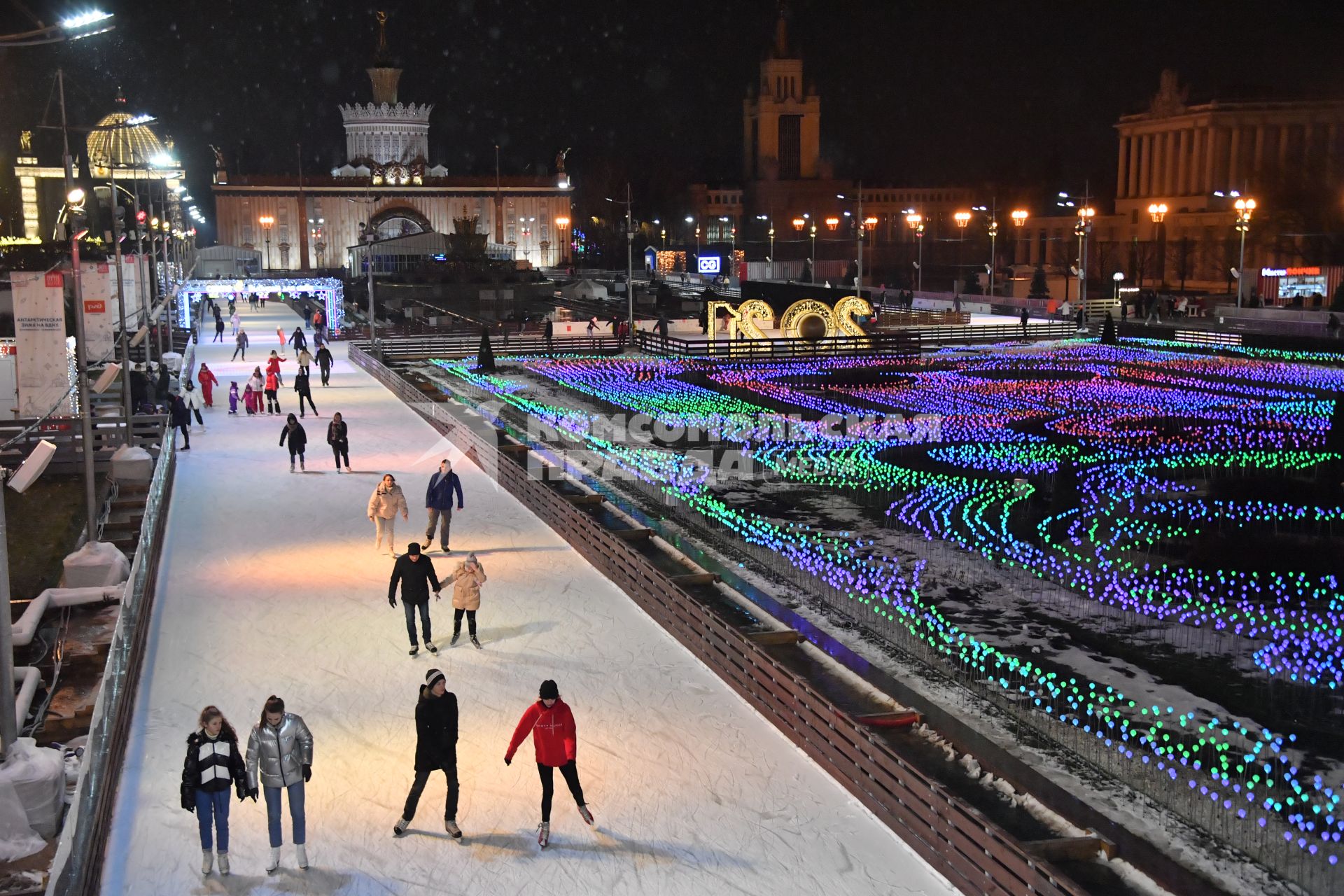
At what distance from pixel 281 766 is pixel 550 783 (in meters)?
1.73

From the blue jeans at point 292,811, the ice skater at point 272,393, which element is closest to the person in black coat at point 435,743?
the blue jeans at point 292,811

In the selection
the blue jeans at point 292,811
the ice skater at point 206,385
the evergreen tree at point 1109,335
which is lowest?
the blue jeans at point 292,811

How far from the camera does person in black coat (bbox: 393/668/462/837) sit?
898 centimetres

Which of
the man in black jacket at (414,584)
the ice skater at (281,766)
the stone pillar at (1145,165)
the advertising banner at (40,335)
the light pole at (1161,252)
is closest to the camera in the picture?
the ice skater at (281,766)

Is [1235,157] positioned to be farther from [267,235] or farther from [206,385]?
[206,385]

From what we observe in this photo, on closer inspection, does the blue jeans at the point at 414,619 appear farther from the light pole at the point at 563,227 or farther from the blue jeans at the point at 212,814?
the light pole at the point at 563,227

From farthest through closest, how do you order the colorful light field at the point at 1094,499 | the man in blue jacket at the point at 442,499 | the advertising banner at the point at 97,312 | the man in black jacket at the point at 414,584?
the advertising banner at the point at 97,312 < the man in blue jacket at the point at 442,499 < the man in black jacket at the point at 414,584 < the colorful light field at the point at 1094,499

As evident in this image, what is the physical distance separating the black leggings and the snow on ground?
0.83ft

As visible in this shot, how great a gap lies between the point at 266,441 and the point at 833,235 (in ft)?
280

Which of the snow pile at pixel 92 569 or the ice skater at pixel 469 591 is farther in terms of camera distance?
the snow pile at pixel 92 569

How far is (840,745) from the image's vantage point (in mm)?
9898

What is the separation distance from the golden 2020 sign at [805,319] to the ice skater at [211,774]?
36.4m

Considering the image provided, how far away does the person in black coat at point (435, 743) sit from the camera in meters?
8.98

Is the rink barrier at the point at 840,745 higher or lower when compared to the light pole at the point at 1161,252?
lower
